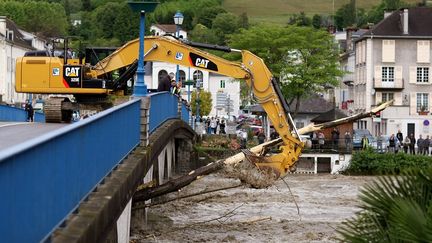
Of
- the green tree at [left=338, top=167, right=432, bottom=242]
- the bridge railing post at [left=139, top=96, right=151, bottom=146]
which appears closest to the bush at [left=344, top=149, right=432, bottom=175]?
the bridge railing post at [left=139, top=96, right=151, bottom=146]

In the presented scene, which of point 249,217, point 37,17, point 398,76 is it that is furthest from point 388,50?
point 37,17

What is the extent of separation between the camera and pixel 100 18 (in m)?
197

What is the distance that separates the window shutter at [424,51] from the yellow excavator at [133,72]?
220 feet

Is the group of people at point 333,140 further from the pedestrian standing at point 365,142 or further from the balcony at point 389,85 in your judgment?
the balcony at point 389,85

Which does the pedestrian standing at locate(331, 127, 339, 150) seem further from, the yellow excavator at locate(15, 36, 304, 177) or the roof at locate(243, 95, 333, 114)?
the yellow excavator at locate(15, 36, 304, 177)

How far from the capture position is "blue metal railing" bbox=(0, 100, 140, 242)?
27.6 feet

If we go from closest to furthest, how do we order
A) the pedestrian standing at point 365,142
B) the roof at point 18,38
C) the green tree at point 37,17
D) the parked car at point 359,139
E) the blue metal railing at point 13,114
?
the blue metal railing at point 13,114 < the pedestrian standing at point 365,142 < the parked car at point 359,139 < the roof at point 18,38 < the green tree at point 37,17

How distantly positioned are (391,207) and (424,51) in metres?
90.4

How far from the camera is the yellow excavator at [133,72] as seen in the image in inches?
1281

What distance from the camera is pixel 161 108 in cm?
3144

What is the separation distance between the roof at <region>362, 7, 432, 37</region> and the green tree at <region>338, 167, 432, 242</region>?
89808 mm

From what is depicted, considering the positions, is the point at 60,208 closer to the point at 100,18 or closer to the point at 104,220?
the point at 104,220

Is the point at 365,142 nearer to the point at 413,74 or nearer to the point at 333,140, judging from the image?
the point at 333,140

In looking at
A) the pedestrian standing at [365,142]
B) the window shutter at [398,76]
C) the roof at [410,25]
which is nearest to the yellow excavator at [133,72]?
the pedestrian standing at [365,142]
